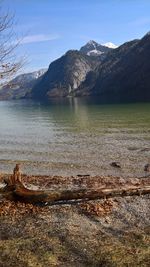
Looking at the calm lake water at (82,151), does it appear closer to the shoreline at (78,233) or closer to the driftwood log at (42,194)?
the driftwood log at (42,194)

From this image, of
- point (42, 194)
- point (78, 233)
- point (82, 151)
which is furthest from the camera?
point (82, 151)

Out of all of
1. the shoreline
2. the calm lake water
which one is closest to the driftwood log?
the shoreline

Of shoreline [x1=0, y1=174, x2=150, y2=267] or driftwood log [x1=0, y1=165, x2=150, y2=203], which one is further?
driftwood log [x1=0, y1=165, x2=150, y2=203]

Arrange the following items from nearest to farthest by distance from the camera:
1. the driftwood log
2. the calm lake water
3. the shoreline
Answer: the shoreline < the driftwood log < the calm lake water

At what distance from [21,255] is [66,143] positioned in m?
33.4

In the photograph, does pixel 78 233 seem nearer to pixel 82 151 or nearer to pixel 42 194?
pixel 42 194

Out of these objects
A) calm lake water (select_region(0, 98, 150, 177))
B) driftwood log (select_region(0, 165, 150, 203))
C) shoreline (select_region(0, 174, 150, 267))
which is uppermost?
driftwood log (select_region(0, 165, 150, 203))

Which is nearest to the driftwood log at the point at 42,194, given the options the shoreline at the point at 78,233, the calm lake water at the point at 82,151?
the shoreline at the point at 78,233

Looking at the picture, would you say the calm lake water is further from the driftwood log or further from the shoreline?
the shoreline

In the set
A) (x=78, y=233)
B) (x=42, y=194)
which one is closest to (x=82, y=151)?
(x=42, y=194)

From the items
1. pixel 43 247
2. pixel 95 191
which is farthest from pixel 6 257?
pixel 95 191

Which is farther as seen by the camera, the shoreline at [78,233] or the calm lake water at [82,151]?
the calm lake water at [82,151]

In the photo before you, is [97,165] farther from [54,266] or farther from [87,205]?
[54,266]

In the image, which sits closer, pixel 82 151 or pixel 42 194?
pixel 42 194
